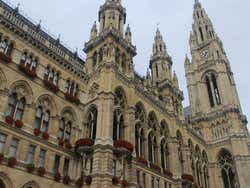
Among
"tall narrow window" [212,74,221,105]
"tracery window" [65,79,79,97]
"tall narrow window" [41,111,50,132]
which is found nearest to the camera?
"tall narrow window" [41,111,50,132]

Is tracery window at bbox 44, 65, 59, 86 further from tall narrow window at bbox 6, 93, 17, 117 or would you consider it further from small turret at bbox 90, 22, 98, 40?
small turret at bbox 90, 22, 98, 40

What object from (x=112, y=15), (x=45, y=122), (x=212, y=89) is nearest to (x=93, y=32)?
(x=112, y=15)

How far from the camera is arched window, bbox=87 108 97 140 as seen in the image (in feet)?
111

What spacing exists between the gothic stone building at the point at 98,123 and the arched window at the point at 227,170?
7.7 inches

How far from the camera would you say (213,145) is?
56.8 m

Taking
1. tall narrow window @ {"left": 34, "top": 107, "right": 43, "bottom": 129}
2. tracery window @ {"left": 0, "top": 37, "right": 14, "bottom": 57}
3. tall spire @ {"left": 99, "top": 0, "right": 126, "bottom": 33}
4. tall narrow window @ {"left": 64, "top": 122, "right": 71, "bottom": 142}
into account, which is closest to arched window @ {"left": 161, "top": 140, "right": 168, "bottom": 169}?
tall narrow window @ {"left": 64, "top": 122, "right": 71, "bottom": 142}

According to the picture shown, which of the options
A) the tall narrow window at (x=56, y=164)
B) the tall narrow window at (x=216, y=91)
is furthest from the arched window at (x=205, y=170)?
the tall narrow window at (x=56, y=164)

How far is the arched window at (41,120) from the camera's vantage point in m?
29.5

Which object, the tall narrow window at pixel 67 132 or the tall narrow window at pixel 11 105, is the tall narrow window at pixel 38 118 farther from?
the tall narrow window at pixel 67 132

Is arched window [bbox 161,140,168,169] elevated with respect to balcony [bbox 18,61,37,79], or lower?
lower

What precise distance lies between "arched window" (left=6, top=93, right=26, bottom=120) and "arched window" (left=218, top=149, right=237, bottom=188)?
42.3 m

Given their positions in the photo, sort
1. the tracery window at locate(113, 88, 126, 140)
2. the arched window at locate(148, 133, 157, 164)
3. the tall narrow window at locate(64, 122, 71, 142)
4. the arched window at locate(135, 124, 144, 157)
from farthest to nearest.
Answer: the arched window at locate(148, 133, 157, 164) → the arched window at locate(135, 124, 144, 157) → the tracery window at locate(113, 88, 126, 140) → the tall narrow window at locate(64, 122, 71, 142)

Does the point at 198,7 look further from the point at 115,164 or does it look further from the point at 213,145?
the point at 115,164

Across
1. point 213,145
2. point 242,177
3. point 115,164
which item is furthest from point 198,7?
point 115,164
